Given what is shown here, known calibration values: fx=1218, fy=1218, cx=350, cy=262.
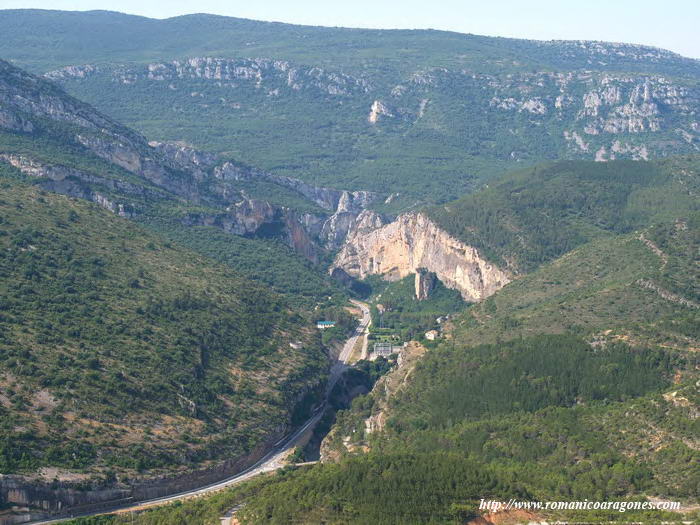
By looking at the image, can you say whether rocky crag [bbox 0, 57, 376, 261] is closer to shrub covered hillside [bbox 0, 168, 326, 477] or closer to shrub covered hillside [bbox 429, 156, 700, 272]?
shrub covered hillside [bbox 0, 168, 326, 477]

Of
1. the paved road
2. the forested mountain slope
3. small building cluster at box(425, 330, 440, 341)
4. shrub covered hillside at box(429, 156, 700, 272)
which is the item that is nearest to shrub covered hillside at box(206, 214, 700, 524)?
small building cluster at box(425, 330, 440, 341)

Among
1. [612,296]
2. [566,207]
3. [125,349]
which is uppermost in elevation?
[612,296]

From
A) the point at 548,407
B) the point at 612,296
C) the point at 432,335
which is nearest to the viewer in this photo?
the point at 548,407

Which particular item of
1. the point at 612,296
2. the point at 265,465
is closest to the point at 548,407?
the point at 265,465

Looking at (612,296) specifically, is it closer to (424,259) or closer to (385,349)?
(385,349)

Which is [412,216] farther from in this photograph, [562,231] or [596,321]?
[596,321]

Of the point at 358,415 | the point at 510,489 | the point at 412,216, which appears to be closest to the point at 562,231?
the point at 412,216
